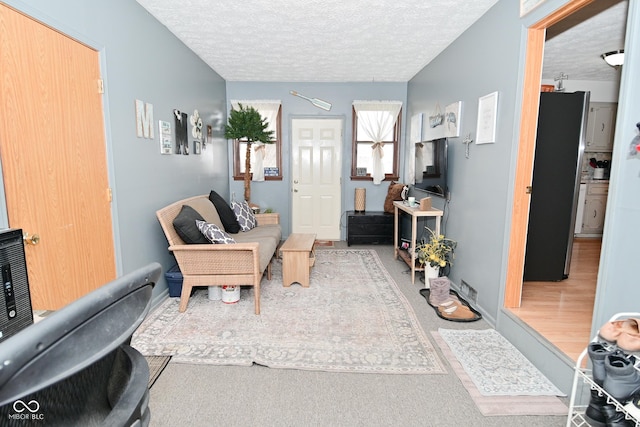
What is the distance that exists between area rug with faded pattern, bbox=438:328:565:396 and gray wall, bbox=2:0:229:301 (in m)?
2.58

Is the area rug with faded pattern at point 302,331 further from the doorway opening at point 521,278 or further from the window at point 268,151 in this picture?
the window at point 268,151

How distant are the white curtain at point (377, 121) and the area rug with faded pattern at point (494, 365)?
3.52 meters

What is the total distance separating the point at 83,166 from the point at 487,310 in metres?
3.19

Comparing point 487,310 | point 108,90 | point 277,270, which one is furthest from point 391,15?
point 277,270

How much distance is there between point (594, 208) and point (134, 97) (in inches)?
247

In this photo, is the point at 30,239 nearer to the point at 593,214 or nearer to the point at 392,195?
the point at 392,195

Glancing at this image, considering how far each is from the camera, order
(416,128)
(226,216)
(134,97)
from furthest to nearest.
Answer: (416,128)
(226,216)
(134,97)

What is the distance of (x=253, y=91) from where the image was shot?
5.68 meters

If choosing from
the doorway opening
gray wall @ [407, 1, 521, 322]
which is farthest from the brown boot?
the doorway opening

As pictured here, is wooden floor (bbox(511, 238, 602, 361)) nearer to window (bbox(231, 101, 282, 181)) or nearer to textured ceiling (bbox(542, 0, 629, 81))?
textured ceiling (bbox(542, 0, 629, 81))

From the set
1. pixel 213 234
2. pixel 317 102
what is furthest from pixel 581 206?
pixel 213 234

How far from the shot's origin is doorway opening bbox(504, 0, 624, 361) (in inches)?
88.5

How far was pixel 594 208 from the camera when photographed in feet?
17.6

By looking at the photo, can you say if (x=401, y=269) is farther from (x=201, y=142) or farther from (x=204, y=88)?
(x=204, y=88)
